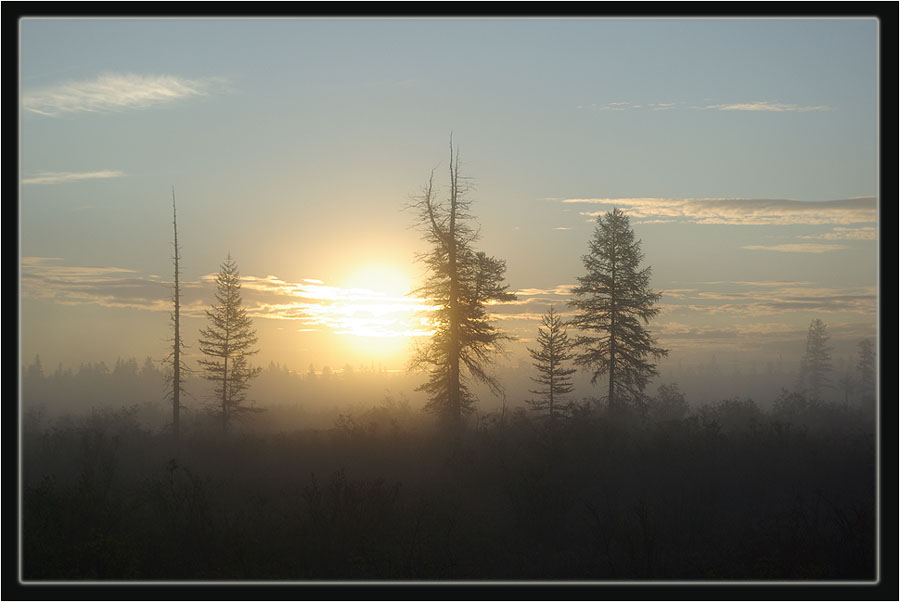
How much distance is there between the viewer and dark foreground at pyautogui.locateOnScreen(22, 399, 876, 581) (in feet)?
42.1

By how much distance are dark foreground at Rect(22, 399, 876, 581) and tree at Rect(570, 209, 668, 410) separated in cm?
967

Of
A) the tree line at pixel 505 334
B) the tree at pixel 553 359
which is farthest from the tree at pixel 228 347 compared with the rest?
the tree at pixel 553 359

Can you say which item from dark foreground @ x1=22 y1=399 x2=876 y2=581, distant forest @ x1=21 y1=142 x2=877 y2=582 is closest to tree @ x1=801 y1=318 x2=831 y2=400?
distant forest @ x1=21 y1=142 x2=877 y2=582

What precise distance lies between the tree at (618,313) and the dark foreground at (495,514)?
9.67m

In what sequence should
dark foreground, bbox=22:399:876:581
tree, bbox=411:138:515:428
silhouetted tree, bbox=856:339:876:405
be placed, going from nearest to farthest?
1. dark foreground, bbox=22:399:876:581
2. tree, bbox=411:138:515:428
3. silhouetted tree, bbox=856:339:876:405

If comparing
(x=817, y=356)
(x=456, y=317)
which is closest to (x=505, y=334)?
(x=456, y=317)

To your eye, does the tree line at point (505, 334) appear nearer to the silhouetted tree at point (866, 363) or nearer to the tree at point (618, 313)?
the tree at point (618, 313)

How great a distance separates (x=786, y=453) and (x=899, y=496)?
8.92 meters

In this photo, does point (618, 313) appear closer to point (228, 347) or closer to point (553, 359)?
point (553, 359)

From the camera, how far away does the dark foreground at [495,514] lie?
12844 millimetres

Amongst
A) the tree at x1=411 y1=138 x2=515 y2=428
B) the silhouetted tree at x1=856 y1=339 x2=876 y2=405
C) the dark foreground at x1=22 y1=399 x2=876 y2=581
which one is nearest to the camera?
the dark foreground at x1=22 y1=399 x2=876 y2=581

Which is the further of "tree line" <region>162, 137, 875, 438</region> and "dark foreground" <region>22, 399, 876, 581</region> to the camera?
"tree line" <region>162, 137, 875, 438</region>

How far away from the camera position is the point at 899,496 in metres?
12.1

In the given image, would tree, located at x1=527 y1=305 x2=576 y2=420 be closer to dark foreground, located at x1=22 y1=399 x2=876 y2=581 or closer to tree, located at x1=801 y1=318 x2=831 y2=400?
dark foreground, located at x1=22 y1=399 x2=876 y2=581
